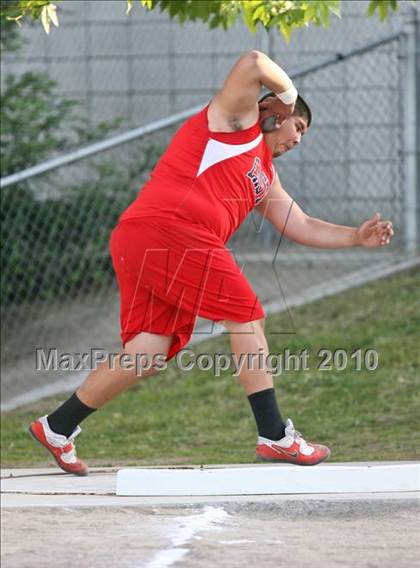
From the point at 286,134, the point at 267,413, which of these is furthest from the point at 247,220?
the point at 267,413

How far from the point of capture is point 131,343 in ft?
16.1

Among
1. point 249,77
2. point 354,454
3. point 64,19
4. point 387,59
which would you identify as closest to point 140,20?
point 64,19

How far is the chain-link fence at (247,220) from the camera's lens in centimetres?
854

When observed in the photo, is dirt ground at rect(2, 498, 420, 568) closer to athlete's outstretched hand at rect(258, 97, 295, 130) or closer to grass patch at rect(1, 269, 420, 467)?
athlete's outstretched hand at rect(258, 97, 295, 130)

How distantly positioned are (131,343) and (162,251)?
395 mm

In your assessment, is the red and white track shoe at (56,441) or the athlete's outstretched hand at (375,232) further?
the red and white track shoe at (56,441)

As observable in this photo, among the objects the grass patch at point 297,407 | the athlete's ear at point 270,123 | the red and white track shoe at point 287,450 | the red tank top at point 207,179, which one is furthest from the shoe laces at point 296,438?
the grass patch at point 297,407

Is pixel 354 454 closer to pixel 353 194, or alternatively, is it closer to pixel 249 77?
pixel 249 77

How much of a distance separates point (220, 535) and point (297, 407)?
323 cm

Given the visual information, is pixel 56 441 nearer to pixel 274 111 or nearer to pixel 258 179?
pixel 258 179

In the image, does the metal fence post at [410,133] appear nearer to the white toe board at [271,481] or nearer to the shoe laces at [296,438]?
the shoe laces at [296,438]

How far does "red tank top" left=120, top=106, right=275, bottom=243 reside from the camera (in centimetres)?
482

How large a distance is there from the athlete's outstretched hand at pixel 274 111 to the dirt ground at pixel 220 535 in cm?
148

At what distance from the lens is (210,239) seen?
15.8ft
